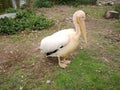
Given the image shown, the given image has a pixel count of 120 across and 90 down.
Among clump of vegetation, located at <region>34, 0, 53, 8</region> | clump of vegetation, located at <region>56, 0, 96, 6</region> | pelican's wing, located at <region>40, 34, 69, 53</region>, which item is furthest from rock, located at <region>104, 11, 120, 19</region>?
pelican's wing, located at <region>40, 34, 69, 53</region>

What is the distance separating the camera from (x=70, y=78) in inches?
232

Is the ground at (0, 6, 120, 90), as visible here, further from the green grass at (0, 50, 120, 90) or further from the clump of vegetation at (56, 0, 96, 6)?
the clump of vegetation at (56, 0, 96, 6)

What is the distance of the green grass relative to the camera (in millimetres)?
5750

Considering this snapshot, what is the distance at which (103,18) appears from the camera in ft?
34.0

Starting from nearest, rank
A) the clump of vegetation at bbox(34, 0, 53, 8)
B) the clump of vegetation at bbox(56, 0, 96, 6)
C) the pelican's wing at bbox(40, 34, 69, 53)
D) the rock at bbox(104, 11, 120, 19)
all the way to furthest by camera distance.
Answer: the pelican's wing at bbox(40, 34, 69, 53)
the rock at bbox(104, 11, 120, 19)
the clump of vegetation at bbox(34, 0, 53, 8)
the clump of vegetation at bbox(56, 0, 96, 6)

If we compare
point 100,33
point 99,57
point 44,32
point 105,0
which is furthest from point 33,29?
point 105,0

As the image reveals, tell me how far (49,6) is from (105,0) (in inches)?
124

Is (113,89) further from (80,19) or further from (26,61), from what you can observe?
(26,61)

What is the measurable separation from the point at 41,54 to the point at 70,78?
→ 134 cm

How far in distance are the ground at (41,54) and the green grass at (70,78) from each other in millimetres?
74

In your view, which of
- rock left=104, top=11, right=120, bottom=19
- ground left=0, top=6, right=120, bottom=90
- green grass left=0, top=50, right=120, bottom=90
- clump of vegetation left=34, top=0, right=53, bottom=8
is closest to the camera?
green grass left=0, top=50, right=120, bottom=90

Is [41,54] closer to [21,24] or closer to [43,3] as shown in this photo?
[21,24]

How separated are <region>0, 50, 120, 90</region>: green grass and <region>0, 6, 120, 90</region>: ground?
0.24 feet

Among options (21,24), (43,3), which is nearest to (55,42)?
(21,24)
